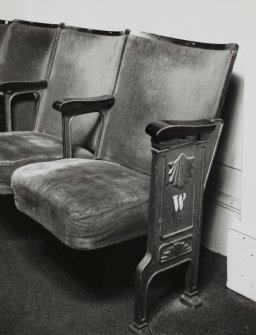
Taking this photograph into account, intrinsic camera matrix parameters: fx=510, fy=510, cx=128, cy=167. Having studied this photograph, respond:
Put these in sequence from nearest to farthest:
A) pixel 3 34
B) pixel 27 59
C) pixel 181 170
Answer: pixel 181 170
pixel 27 59
pixel 3 34

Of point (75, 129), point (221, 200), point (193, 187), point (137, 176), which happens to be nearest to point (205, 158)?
point (193, 187)

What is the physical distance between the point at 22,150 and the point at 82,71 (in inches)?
20.9

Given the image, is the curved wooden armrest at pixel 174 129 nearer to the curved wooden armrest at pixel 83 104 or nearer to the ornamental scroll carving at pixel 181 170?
the ornamental scroll carving at pixel 181 170

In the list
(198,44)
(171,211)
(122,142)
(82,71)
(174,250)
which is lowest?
(174,250)

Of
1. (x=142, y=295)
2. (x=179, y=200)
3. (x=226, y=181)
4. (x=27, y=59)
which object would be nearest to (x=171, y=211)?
(x=179, y=200)

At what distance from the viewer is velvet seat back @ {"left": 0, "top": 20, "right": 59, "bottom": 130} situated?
2.75m

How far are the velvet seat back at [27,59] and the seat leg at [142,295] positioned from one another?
1344 mm

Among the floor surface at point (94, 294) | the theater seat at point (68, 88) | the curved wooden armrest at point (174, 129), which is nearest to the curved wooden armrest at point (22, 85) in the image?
the theater seat at point (68, 88)

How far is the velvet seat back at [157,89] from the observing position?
1868 mm

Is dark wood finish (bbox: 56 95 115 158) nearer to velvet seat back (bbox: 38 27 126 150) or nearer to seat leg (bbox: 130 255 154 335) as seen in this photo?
velvet seat back (bbox: 38 27 126 150)

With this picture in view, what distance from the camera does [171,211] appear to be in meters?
1.72

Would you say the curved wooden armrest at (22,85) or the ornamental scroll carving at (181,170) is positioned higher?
the curved wooden armrest at (22,85)

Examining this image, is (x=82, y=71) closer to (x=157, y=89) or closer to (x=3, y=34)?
(x=157, y=89)

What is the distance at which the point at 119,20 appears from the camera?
2.72m
